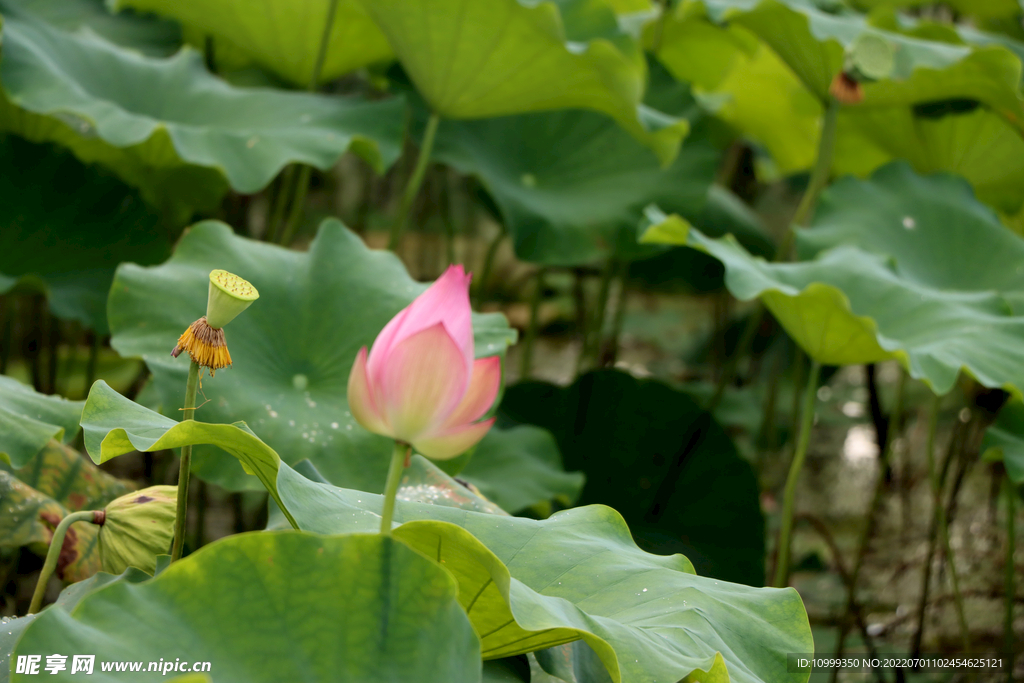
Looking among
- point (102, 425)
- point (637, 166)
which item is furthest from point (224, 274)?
point (637, 166)

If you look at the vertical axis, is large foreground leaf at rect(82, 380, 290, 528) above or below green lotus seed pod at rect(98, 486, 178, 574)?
above

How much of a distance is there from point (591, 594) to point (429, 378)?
0.83 feet

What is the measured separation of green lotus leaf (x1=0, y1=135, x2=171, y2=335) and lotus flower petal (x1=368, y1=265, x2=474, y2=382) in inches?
38.4

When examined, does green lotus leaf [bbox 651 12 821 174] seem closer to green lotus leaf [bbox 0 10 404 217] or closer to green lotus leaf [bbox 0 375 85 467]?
green lotus leaf [bbox 0 10 404 217]

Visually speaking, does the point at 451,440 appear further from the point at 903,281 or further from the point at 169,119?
the point at 169,119

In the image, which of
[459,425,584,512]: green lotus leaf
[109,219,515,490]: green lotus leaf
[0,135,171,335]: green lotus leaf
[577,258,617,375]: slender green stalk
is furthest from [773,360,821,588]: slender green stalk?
[0,135,171,335]: green lotus leaf

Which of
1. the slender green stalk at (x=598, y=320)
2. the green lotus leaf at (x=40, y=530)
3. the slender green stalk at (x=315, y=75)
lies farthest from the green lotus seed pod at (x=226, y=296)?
the slender green stalk at (x=598, y=320)

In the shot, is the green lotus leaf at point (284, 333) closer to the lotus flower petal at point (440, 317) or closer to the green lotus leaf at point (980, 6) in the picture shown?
the lotus flower petal at point (440, 317)

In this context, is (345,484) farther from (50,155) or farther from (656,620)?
(50,155)

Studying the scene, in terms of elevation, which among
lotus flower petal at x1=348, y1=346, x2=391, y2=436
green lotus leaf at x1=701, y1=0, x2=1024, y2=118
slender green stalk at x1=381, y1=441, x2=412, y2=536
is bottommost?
green lotus leaf at x1=701, y1=0, x2=1024, y2=118

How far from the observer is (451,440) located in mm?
431

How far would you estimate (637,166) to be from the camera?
1.66 meters

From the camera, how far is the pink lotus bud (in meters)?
0.42

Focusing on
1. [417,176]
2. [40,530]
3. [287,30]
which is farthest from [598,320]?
[40,530]
